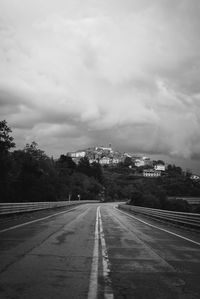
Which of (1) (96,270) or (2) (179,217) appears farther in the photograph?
(2) (179,217)

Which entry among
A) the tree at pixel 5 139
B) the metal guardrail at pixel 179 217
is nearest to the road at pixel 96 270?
the metal guardrail at pixel 179 217

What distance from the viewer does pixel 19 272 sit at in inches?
305

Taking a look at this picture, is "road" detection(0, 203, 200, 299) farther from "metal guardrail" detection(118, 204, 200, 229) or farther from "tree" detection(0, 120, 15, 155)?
"tree" detection(0, 120, 15, 155)

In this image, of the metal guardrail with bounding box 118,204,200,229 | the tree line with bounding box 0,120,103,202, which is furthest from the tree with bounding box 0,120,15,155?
the metal guardrail with bounding box 118,204,200,229

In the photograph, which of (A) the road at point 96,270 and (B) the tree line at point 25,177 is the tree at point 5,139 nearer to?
(B) the tree line at point 25,177

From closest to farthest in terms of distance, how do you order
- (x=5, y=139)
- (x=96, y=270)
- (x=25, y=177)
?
(x=96, y=270) → (x=5, y=139) → (x=25, y=177)

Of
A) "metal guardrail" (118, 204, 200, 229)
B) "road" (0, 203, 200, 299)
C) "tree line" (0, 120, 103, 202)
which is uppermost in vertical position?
"tree line" (0, 120, 103, 202)

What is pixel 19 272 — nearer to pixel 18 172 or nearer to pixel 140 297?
pixel 140 297

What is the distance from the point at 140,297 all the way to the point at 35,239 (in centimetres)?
823

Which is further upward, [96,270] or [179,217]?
[179,217]

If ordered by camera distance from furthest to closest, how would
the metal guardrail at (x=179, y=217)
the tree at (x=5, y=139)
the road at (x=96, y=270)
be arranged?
the tree at (x=5, y=139) < the metal guardrail at (x=179, y=217) < the road at (x=96, y=270)

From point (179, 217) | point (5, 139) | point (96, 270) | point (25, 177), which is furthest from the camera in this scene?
point (25, 177)

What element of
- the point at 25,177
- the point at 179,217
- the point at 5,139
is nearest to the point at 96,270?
the point at 179,217

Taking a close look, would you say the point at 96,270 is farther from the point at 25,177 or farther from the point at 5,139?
the point at 25,177
